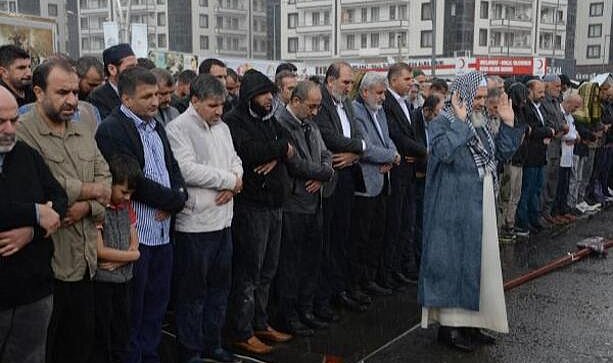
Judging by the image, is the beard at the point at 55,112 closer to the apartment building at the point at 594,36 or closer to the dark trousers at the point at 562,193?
the dark trousers at the point at 562,193

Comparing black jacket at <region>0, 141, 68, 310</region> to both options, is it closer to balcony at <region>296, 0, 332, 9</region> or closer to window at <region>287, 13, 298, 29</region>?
balcony at <region>296, 0, 332, 9</region>

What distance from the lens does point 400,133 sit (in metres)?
6.48

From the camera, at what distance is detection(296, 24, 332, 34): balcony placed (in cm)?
6762

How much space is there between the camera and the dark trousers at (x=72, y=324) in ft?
11.5

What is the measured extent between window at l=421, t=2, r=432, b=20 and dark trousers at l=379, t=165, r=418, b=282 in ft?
190

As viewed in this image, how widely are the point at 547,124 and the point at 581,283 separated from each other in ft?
9.24

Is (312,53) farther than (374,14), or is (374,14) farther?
(312,53)

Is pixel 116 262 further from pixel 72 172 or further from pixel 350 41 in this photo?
pixel 350 41

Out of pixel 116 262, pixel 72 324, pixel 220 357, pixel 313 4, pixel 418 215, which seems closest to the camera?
pixel 72 324

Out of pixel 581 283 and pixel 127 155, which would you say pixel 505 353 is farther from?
pixel 127 155

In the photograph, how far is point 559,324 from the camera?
5.61 m

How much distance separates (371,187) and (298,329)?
1512 mm

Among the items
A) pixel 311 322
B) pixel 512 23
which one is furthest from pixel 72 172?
pixel 512 23

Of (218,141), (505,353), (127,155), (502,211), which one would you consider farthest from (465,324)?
(502,211)
